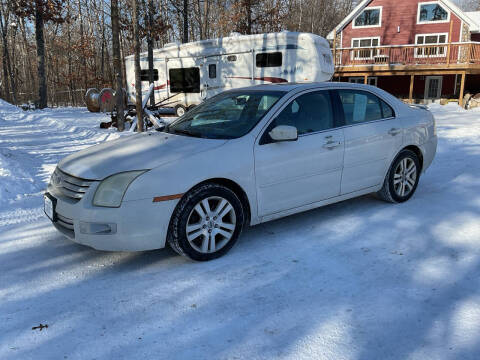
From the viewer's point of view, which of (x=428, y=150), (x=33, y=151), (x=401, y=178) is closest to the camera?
(x=401, y=178)

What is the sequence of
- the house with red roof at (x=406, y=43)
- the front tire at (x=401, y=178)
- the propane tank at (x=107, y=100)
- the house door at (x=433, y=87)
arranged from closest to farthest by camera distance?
the front tire at (x=401, y=178)
the propane tank at (x=107, y=100)
the house with red roof at (x=406, y=43)
the house door at (x=433, y=87)

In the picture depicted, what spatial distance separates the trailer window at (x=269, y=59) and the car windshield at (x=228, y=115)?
40.2 ft

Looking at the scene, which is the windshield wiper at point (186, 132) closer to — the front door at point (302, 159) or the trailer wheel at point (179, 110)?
the front door at point (302, 159)

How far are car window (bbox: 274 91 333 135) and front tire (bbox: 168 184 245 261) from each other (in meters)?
0.99

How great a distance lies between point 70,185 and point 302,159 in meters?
2.22

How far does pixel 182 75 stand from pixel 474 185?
51.0 ft

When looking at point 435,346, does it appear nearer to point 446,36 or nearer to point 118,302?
point 118,302

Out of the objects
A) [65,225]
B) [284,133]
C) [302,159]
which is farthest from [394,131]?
[65,225]

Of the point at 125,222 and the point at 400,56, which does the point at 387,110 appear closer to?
the point at 125,222

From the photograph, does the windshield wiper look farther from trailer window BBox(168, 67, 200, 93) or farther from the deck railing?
the deck railing

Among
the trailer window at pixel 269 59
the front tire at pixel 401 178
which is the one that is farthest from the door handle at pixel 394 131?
the trailer window at pixel 269 59

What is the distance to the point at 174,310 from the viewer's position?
9.99 ft

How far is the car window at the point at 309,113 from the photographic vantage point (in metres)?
4.32

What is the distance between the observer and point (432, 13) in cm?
2645
